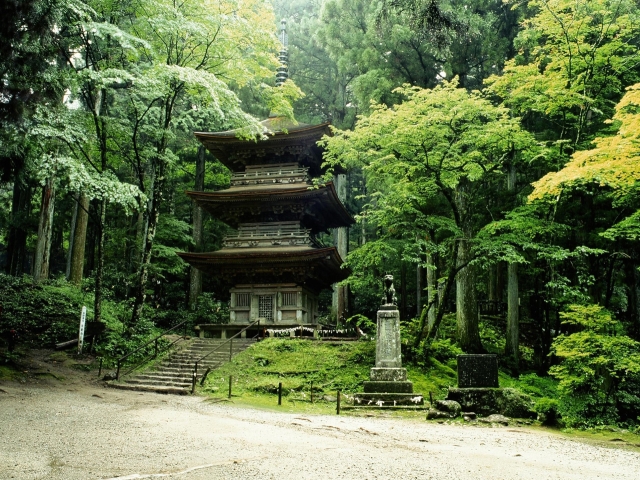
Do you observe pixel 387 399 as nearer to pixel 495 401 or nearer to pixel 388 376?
pixel 388 376

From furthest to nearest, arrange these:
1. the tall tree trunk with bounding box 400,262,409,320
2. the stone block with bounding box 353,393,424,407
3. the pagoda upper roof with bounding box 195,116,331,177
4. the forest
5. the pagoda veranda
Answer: the tall tree trunk with bounding box 400,262,409,320
the pagoda upper roof with bounding box 195,116,331,177
the pagoda veranda
the stone block with bounding box 353,393,424,407
the forest

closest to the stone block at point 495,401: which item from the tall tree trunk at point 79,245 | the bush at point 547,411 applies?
the bush at point 547,411

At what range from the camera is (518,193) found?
15883 mm

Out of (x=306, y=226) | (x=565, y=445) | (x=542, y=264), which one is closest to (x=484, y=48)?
(x=542, y=264)

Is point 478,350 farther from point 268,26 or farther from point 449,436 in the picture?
point 268,26

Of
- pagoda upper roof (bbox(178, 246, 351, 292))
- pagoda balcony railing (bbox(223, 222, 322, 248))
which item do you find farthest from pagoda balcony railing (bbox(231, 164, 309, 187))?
pagoda upper roof (bbox(178, 246, 351, 292))

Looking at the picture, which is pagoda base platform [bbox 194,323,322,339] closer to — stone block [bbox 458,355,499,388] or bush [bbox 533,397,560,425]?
stone block [bbox 458,355,499,388]

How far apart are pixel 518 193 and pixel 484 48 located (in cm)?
576

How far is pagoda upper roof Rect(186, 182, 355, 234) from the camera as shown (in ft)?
59.6

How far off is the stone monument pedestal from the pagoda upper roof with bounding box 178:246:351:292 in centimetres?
559

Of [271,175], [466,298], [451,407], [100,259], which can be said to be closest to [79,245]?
[100,259]

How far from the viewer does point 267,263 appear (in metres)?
17.9

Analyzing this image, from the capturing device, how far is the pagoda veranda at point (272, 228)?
58.7 ft

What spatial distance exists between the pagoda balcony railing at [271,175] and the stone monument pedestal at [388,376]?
8.92 m
